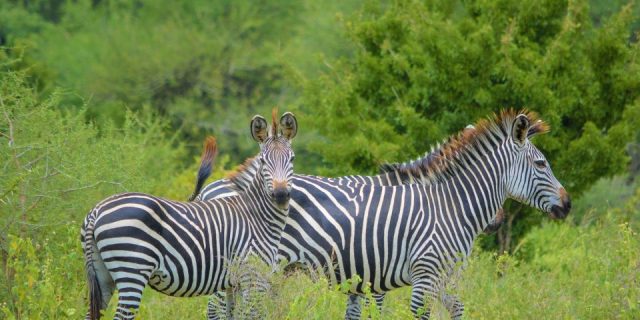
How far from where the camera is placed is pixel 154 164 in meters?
17.7

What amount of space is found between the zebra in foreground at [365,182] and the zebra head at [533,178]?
1.25 ft

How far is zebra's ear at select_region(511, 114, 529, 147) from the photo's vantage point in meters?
9.19

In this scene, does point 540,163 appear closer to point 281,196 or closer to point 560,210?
point 560,210

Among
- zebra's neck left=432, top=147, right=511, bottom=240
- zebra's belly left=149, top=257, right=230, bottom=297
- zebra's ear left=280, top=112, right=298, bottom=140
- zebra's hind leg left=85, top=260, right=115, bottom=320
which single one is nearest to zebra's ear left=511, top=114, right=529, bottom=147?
zebra's neck left=432, top=147, right=511, bottom=240

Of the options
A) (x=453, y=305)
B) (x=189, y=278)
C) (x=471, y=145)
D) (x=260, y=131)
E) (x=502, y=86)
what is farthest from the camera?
(x=502, y=86)

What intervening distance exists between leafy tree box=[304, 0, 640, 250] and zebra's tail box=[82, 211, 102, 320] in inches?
251

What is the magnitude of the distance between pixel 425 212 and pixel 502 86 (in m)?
5.35

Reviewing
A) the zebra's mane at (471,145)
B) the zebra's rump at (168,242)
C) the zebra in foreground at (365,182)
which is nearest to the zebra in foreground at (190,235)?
the zebra's rump at (168,242)

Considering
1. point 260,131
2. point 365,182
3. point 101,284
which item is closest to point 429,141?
point 365,182

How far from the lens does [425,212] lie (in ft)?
29.8

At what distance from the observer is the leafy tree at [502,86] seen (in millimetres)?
13844

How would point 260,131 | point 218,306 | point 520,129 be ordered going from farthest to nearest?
point 520,129 < point 218,306 < point 260,131

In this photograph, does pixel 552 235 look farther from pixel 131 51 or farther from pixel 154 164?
pixel 131 51

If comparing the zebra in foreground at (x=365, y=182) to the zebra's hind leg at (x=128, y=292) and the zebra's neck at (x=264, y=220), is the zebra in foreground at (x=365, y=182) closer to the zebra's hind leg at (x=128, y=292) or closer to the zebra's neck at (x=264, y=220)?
the zebra's neck at (x=264, y=220)
